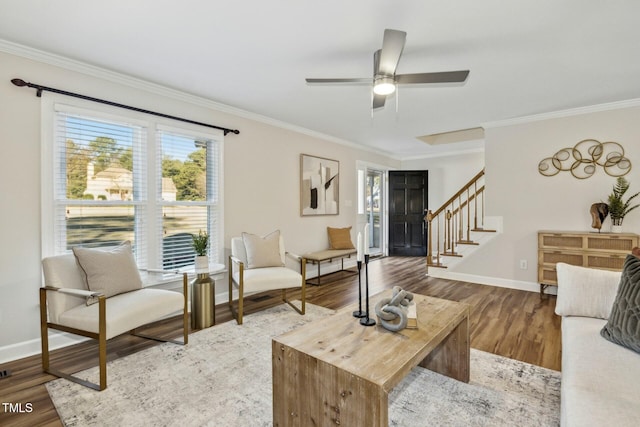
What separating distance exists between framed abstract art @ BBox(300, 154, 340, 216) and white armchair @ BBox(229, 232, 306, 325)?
127cm

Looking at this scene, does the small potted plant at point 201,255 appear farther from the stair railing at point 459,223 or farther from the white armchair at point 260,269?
the stair railing at point 459,223

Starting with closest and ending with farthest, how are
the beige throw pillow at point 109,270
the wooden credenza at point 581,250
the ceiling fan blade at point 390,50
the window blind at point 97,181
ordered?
the ceiling fan blade at point 390,50 < the beige throw pillow at point 109,270 < the window blind at point 97,181 < the wooden credenza at point 581,250

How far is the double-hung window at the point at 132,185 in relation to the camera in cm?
260

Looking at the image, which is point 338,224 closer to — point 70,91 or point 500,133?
point 500,133

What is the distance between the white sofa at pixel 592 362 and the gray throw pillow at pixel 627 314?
41 mm

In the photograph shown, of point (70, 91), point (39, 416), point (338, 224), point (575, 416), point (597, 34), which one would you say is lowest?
point (39, 416)

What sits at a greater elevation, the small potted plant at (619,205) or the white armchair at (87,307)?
the small potted plant at (619,205)

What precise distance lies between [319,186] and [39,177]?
3.56 metres

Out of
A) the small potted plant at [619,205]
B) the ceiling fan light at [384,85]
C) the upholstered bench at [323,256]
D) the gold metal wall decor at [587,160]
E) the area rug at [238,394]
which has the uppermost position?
the ceiling fan light at [384,85]

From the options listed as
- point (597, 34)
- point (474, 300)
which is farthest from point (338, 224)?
point (597, 34)

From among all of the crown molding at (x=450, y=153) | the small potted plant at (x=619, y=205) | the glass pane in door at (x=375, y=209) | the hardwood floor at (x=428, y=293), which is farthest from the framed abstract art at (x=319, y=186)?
the small potted plant at (x=619, y=205)

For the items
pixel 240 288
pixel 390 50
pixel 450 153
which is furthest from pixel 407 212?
pixel 390 50

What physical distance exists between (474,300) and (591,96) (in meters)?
2.76

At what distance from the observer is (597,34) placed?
2225 mm
